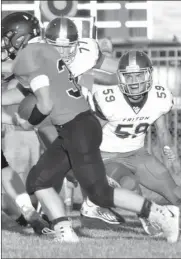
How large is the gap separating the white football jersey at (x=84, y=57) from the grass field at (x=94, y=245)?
3.75 ft

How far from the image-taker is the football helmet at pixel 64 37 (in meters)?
6.51

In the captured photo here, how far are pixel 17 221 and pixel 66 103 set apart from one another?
1364 mm

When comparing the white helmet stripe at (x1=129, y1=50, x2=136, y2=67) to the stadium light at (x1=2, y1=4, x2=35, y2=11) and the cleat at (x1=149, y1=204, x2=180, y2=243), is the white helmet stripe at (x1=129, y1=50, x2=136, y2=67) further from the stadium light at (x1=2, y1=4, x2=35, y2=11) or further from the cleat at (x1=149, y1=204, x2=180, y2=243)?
the stadium light at (x1=2, y1=4, x2=35, y2=11)

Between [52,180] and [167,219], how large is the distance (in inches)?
30.2

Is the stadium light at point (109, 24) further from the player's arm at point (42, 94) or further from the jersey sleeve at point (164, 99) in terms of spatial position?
the player's arm at point (42, 94)

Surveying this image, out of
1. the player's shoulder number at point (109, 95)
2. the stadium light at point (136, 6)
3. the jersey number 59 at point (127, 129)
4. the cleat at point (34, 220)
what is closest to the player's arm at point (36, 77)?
the cleat at point (34, 220)

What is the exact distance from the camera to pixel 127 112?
665 cm

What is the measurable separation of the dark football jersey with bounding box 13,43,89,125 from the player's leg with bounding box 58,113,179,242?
0.09 m

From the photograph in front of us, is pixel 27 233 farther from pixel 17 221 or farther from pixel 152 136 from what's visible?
pixel 152 136

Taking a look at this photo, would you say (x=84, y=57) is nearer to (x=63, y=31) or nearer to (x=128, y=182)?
(x=63, y=31)

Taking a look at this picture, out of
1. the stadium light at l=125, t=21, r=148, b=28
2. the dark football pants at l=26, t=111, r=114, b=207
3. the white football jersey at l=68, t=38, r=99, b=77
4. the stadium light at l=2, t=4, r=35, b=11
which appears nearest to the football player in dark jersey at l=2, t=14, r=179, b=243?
the dark football pants at l=26, t=111, r=114, b=207

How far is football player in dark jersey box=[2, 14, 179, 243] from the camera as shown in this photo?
228 inches

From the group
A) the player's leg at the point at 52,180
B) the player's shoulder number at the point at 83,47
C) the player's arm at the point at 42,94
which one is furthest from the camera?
the player's shoulder number at the point at 83,47

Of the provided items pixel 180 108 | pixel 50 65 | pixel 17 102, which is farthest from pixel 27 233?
pixel 180 108
